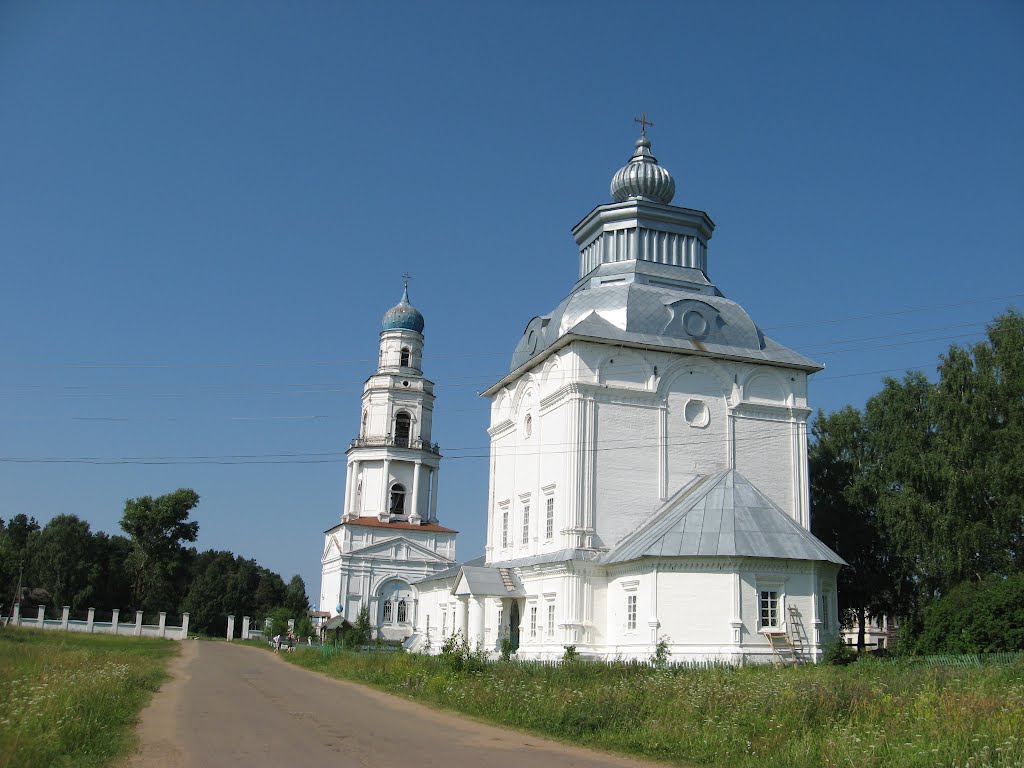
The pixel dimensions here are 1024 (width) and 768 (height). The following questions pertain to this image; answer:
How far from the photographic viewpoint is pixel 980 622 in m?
20.3

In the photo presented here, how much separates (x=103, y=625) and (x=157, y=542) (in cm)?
1024

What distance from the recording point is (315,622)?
162 ft

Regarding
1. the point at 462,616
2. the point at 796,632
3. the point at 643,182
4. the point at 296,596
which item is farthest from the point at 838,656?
the point at 296,596

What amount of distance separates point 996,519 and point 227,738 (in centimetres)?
2191

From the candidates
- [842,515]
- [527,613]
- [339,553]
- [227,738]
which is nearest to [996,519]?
[842,515]

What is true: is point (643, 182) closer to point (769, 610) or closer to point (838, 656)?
point (769, 610)

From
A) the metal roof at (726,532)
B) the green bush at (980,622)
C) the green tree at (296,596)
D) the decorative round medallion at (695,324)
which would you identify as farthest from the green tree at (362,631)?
the green tree at (296,596)

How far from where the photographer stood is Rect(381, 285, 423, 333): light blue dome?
54.7m

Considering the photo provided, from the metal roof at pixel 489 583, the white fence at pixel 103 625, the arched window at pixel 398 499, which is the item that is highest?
the arched window at pixel 398 499

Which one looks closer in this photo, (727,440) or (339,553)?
(727,440)

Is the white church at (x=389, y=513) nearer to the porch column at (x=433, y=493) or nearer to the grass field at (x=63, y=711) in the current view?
the porch column at (x=433, y=493)

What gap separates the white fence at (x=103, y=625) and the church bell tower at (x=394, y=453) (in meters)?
11.1

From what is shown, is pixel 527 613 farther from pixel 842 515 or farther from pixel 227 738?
pixel 227 738

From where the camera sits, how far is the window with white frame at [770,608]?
70.6 ft
